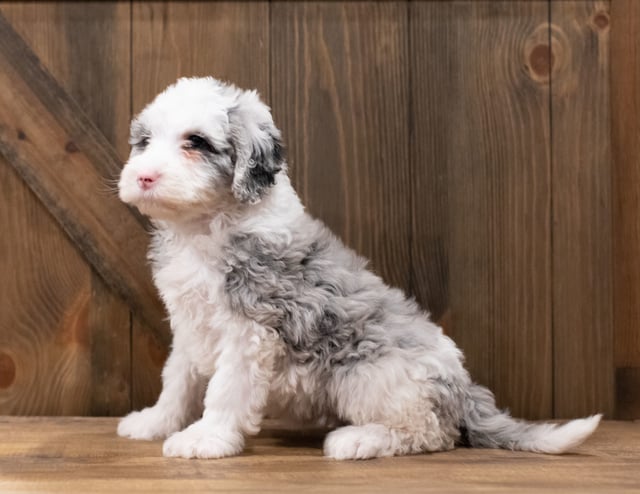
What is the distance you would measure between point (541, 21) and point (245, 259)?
5.31 ft

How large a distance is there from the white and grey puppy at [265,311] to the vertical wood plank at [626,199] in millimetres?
826

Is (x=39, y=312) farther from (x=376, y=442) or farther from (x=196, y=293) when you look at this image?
(x=376, y=442)

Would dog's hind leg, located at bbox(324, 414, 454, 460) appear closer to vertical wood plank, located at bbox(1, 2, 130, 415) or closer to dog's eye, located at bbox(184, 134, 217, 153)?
dog's eye, located at bbox(184, 134, 217, 153)

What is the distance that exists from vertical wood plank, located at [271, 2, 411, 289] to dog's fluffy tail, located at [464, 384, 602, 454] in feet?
2.44

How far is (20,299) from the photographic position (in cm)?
335

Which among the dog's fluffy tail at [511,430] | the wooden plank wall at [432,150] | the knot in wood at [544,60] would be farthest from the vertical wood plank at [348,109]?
the dog's fluffy tail at [511,430]

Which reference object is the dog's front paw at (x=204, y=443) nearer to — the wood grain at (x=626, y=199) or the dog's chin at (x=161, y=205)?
the dog's chin at (x=161, y=205)

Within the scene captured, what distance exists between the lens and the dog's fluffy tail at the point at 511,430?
2613mm

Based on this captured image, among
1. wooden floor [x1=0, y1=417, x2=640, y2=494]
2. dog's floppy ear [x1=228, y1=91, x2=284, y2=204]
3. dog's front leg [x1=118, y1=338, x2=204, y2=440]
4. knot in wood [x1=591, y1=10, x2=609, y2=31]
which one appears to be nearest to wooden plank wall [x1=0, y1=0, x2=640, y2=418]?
knot in wood [x1=591, y1=10, x2=609, y2=31]

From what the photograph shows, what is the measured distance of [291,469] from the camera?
2.45 metres

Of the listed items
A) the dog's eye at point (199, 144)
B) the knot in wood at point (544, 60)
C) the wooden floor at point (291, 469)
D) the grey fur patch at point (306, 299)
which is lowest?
the wooden floor at point (291, 469)

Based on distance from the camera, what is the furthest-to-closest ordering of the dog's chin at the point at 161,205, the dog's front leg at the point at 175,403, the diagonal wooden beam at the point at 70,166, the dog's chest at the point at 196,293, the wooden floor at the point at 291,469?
the diagonal wooden beam at the point at 70,166 → the dog's front leg at the point at 175,403 → the dog's chest at the point at 196,293 → the dog's chin at the point at 161,205 → the wooden floor at the point at 291,469

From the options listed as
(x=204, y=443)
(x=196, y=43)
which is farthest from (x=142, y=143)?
(x=204, y=443)

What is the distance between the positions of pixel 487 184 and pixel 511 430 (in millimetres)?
1035
